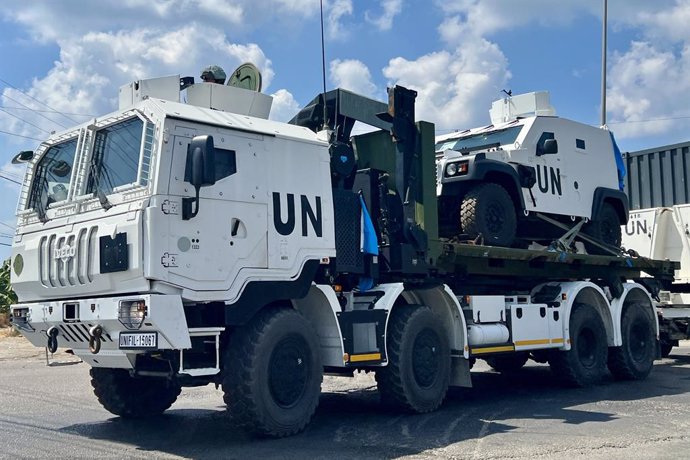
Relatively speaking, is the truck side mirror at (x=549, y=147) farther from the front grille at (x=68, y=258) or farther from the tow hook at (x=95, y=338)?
the tow hook at (x=95, y=338)

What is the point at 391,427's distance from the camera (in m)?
7.89

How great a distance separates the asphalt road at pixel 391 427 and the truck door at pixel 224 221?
5.09 ft

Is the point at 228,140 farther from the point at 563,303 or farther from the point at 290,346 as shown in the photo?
the point at 563,303

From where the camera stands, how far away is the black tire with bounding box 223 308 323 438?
6.86 meters

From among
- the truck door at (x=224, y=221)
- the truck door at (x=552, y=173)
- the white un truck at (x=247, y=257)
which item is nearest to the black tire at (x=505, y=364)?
the truck door at (x=552, y=173)

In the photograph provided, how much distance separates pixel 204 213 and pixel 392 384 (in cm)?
291

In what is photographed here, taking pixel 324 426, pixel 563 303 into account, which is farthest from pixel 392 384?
pixel 563 303

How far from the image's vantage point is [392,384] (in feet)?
27.5

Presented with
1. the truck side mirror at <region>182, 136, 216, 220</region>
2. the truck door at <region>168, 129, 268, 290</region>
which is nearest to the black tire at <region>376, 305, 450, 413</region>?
the truck door at <region>168, 129, 268, 290</region>

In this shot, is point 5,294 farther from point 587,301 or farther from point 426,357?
point 426,357

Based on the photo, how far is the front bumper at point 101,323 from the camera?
6340mm

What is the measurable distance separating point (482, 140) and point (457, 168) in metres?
1.45

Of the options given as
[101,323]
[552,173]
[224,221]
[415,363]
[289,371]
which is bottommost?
[415,363]

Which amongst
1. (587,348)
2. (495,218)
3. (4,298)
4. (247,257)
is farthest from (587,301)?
(4,298)
